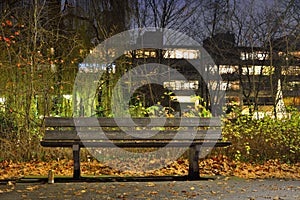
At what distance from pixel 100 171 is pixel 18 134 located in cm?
213

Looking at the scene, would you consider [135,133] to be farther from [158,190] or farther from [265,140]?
[265,140]

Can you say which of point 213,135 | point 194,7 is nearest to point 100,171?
point 213,135

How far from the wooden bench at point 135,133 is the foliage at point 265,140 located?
145 cm

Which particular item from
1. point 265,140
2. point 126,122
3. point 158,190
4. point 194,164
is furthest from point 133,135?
point 265,140

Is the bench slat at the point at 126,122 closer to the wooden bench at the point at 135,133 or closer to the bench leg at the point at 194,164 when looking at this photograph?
the wooden bench at the point at 135,133

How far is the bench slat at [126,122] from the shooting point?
6332 mm

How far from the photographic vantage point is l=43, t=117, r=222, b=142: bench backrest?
20.3 ft

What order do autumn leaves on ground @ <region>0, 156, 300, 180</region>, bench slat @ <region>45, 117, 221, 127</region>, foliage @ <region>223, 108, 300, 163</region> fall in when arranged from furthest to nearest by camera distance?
1. foliage @ <region>223, 108, 300, 163</region>
2. autumn leaves on ground @ <region>0, 156, 300, 180</region>
3. bench slat @ <region>45, 117, 221, 127</region>

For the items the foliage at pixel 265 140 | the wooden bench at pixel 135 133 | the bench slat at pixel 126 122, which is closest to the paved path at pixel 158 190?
the wooden bench at pixel 135 133

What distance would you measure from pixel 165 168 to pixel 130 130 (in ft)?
3.32

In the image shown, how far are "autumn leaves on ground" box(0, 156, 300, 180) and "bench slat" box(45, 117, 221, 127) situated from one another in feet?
2.38

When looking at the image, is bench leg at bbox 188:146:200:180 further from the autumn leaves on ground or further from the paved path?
the autumn leaves on ground

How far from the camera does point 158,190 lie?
532 cm

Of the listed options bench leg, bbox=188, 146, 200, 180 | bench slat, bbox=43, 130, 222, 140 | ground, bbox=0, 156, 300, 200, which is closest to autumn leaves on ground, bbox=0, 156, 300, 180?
ground, bbox=0, 156, 300, 200
